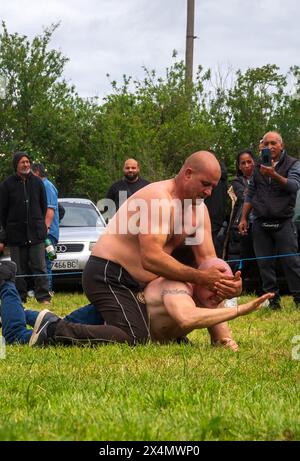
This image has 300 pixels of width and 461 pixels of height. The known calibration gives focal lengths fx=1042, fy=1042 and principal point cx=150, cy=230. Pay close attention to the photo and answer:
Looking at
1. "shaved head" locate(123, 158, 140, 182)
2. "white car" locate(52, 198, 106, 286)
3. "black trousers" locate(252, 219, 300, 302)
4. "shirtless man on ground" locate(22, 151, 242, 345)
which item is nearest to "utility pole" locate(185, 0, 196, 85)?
"white car" locate(52, 198, 106, 286)

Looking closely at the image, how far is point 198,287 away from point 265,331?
1709mm

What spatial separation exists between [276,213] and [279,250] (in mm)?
416

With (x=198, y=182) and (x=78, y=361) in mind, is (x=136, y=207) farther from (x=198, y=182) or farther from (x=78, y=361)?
(x=78, y=361)

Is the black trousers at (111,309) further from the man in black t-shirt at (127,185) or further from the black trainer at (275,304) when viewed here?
the man in black t-shirt at (127,185)

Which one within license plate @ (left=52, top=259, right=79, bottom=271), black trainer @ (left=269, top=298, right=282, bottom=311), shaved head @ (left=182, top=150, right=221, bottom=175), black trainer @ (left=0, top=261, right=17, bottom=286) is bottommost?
license plate @ (left=52, top=259, right=79, bottom=271)

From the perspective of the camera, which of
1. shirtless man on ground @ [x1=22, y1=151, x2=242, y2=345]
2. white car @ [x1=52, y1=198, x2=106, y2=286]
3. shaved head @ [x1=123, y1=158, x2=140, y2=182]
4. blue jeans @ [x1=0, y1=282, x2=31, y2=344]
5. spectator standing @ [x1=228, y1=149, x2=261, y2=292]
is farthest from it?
white car @ [x1=52, y1=198, x2=106, y2=286]

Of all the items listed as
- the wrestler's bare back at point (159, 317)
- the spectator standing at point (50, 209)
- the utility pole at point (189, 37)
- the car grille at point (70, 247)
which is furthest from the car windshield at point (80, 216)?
the utility pole at point (189, 37)

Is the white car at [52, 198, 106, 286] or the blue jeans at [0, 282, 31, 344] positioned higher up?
the blue jeans at [0, 282, 31, 344]

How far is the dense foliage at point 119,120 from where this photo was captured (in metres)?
28.9

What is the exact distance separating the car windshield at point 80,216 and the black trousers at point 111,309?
10283 millimetres

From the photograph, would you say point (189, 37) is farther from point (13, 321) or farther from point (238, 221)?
point (13, 321)

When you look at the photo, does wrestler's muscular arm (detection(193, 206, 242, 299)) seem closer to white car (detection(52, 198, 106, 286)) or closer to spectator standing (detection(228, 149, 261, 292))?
spectator standing (detection(228, 149, 261, 292))

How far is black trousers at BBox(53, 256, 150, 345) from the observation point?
734 cm

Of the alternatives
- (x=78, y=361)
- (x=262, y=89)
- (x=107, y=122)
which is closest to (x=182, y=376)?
(x=78, y=361)
